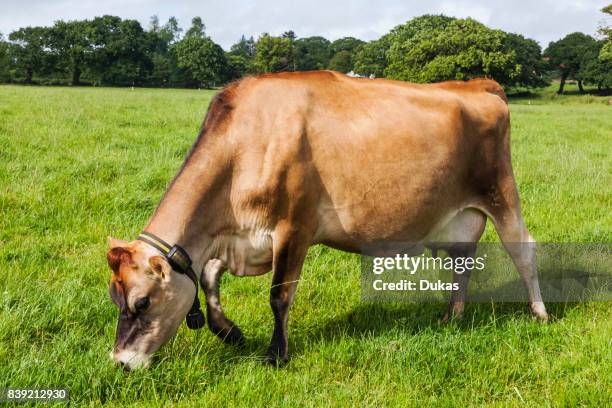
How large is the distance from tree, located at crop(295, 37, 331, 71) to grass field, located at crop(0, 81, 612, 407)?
364 ft

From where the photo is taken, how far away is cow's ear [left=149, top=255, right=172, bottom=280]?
337 centimetres

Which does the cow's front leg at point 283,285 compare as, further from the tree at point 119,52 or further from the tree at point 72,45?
the tree at point 72,45

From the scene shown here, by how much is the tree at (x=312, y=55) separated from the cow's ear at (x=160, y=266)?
114 meters

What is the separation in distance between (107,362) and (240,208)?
1.34 m

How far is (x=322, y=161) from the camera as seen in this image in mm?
4000

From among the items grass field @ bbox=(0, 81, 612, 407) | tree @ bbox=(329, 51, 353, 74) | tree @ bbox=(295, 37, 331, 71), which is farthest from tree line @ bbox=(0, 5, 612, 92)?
grass field @ bbox=(0, 81, 612, 407)

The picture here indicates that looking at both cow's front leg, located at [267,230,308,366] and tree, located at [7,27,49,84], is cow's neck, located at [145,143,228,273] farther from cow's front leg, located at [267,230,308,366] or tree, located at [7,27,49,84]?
tree, located at [7,27,49,84]

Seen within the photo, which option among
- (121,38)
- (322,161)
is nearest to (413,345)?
(322,161)

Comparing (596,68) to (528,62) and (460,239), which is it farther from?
(460,239)

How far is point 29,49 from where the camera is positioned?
7731 cm

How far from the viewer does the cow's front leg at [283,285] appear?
3896 millimetres

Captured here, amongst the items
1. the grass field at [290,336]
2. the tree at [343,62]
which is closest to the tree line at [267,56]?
the tree at [343,62]

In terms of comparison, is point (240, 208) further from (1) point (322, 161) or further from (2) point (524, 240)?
(2) point (524, 240)

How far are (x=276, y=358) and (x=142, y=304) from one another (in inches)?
41.8
